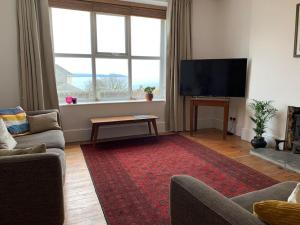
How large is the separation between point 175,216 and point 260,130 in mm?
2868

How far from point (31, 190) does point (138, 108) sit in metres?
3.04

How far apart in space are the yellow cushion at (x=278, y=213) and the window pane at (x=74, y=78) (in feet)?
12.7

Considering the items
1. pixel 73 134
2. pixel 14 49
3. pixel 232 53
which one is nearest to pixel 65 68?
pixel 14 49

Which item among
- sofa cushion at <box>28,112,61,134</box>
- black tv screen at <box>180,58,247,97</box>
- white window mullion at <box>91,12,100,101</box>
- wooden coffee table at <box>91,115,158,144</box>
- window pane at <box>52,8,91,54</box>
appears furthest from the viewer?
white window mullion at <box>91,12,100,101</box>

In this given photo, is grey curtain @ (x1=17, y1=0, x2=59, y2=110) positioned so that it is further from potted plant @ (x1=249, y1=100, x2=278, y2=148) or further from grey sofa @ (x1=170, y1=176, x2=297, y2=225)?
potted plant @ (x1=249, y1=100, x2=278, y2=148)

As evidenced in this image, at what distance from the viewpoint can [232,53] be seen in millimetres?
4562

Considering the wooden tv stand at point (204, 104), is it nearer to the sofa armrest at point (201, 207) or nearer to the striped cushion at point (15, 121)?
the striped cushion at point (15, 121)

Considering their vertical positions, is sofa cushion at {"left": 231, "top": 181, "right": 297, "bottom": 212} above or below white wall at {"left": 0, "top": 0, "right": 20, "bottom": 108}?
below

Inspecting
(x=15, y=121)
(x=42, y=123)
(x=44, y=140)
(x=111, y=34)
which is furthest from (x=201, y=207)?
(x=111, y=34)

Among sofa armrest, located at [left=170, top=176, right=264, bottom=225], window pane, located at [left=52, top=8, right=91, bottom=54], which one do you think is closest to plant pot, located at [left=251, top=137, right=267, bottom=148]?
sofa armrest, located at [left=170, top=176, right=264, bottom=225]

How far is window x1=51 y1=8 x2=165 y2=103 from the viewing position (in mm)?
4082

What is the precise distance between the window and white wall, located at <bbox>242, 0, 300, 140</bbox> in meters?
1.80

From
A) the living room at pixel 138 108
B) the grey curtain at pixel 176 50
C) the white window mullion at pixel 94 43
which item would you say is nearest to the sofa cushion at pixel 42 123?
the living room at pixel 138 108

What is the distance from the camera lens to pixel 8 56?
11.6ft
